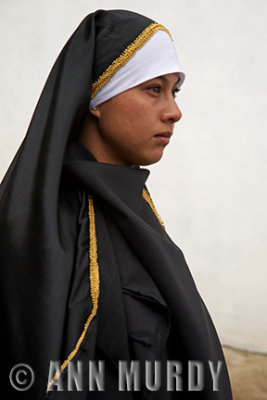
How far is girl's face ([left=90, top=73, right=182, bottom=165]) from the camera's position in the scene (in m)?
0.83

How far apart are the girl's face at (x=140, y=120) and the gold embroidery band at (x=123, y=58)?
39 millimetres

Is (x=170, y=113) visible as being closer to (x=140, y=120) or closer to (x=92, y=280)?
(x=140, y=120)

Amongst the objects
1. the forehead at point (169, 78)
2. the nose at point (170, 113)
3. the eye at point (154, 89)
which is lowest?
the nose at point (170, 113)

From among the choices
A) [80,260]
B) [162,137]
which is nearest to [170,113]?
[162,137]

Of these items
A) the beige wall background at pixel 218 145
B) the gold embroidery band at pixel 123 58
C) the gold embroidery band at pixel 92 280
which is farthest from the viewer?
the beige wall background at pixel 218 145

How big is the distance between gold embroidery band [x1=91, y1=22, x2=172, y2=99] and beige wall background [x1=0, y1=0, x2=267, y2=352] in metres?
1.68

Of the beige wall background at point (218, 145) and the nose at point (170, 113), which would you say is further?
the beige wall background at point (218, 145)

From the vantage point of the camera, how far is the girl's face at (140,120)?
0.83 metres

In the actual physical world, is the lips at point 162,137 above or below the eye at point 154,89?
below

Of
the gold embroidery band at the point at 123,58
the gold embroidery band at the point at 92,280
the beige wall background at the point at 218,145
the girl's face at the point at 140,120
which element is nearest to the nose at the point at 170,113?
the girl's face at the point at 140,120

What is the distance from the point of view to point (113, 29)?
2.73ft

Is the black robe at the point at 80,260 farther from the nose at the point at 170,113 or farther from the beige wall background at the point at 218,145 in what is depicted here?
the beige wall background at the point at 218,145

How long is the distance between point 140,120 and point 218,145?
1.71 metres

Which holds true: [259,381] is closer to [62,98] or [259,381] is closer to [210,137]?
[210,137]
